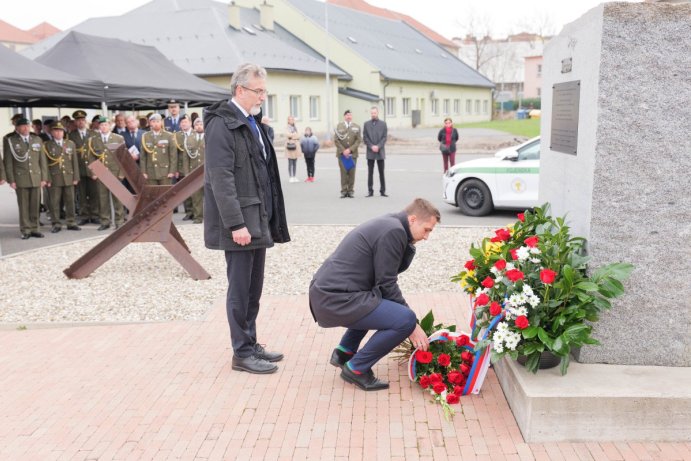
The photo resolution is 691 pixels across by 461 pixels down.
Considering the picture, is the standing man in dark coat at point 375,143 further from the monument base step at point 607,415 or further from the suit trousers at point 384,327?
the monument base step at point 607,415

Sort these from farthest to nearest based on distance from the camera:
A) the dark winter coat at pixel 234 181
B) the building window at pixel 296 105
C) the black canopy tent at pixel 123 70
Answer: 1. the building window at pixel 296 105
2. the black canopy tent at pixel 123 70
3. the dark winter coat at pixel 234 181

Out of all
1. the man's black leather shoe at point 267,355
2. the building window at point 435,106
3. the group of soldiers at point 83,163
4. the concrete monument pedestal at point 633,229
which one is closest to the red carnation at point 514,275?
the concrete monument pedestal at point 633,229

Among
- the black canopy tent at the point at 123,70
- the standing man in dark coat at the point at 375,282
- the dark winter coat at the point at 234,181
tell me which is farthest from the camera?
the black canopy tent at the point at 123,70

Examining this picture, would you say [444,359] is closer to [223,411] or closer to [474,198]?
[223,411]

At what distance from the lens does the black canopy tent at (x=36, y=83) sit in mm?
10539

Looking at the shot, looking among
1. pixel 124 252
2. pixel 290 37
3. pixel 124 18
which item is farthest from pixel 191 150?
pixel 290 37

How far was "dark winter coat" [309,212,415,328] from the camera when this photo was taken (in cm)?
450

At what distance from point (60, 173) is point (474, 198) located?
704 cm

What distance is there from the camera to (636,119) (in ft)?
14.0

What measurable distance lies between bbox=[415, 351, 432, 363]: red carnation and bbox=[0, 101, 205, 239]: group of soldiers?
8.67 m

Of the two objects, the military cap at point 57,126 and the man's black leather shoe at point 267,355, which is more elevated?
the military cap at point 57,126

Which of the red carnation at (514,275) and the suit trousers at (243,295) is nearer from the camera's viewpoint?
the red carnation at (514,275)

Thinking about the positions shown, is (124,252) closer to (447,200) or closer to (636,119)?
(447,200)

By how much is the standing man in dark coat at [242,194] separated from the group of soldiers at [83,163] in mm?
7687
